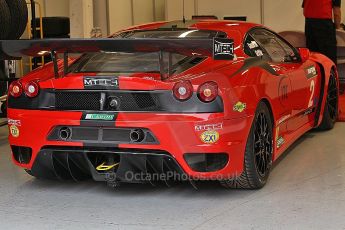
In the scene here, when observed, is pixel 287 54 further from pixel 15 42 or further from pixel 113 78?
pixel 15 42

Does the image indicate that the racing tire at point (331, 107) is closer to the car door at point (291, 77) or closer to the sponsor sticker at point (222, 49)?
the car door at point (291, 77)

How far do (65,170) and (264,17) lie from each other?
8.79 m

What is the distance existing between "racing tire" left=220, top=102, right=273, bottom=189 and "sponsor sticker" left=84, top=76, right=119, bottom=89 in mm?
910

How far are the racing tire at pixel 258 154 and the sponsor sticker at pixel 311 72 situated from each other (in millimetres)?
1096

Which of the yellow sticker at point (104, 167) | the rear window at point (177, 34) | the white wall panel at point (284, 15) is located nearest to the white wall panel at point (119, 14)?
the white wall panel at point (284, 15)

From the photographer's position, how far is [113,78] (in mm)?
3391

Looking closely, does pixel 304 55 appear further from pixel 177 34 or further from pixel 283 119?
pixel 177 34

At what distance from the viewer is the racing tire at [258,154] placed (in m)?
3.53

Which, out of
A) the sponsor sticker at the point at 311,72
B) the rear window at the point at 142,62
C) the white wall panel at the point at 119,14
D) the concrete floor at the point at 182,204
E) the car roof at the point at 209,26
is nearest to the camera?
the concrete floor at the point at 182,204

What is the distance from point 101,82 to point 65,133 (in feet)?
1.31

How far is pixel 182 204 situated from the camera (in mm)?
3488

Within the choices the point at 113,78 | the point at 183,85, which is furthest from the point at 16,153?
the point at 183,85

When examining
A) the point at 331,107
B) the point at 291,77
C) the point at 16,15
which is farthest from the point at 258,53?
the point at 16,15

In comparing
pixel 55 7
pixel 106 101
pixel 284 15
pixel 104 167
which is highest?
pixel 55 7
